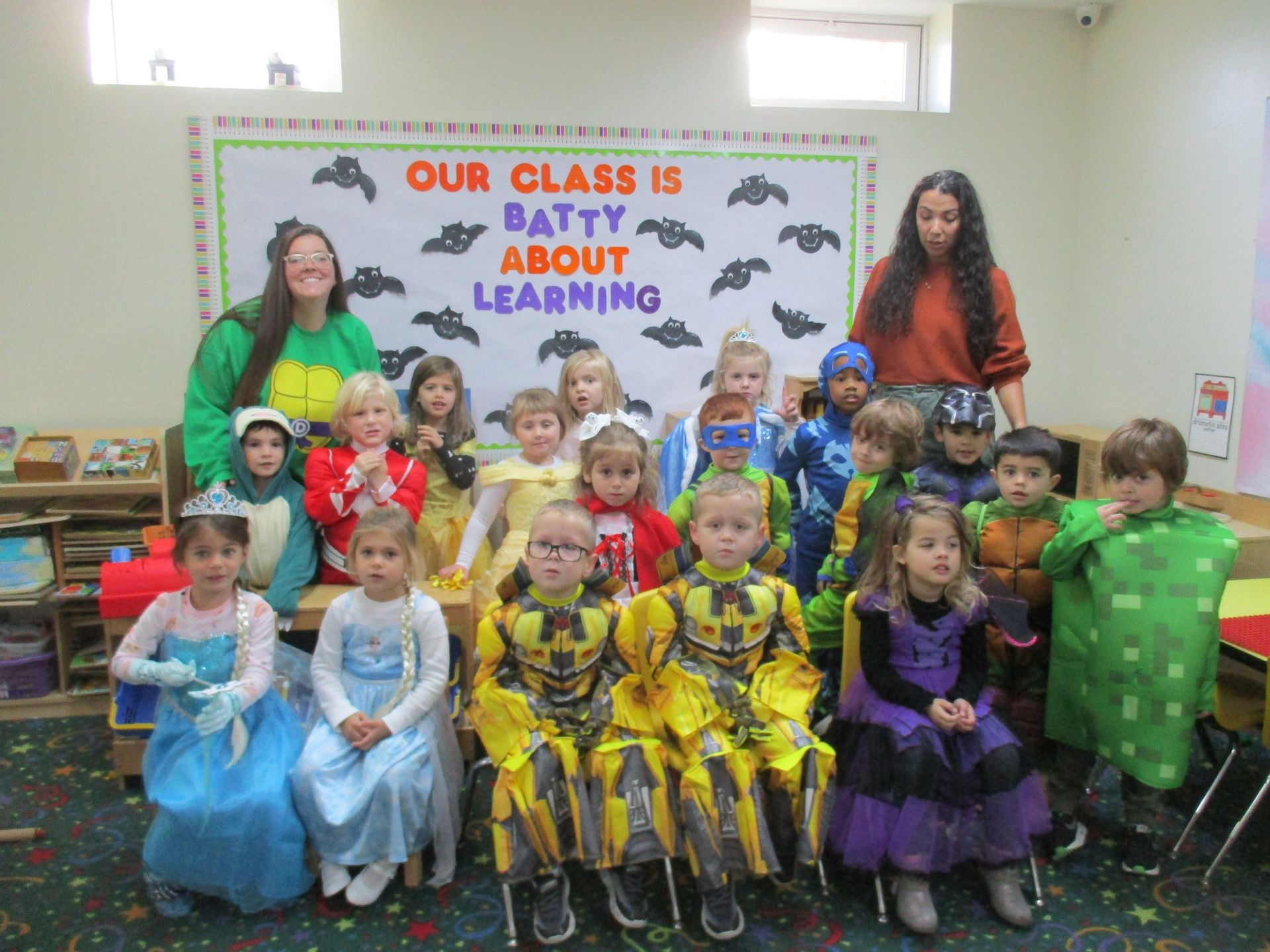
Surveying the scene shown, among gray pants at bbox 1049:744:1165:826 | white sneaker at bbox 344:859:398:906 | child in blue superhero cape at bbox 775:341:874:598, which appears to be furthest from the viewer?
child in blue superhero cape at bbox 775:341:874:598

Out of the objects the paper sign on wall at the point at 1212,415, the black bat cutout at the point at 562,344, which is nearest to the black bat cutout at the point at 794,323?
the black bat cutout at the point at 562,344

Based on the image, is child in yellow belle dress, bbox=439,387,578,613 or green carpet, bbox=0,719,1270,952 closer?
green carpet, bbox=0,719,1270,952

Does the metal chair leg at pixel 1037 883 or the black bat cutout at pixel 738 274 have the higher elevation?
the black bat cutout at pixel 738 274

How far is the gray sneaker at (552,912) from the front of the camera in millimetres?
2438

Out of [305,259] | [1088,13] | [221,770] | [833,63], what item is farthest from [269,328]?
[1088,13]

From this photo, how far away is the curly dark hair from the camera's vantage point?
3.50 metres

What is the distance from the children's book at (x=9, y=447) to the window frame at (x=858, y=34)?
3547 mm

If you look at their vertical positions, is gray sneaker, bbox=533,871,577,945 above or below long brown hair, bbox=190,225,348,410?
below

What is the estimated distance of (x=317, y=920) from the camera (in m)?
2.53

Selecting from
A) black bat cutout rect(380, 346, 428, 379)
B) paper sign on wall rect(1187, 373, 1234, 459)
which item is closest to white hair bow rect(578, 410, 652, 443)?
black bat cutout rect(380, 346, 428, 379)

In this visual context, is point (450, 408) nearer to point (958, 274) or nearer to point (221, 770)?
point (221, 770)

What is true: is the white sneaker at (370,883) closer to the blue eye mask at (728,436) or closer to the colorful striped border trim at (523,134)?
the blue eye mask at (728,436)

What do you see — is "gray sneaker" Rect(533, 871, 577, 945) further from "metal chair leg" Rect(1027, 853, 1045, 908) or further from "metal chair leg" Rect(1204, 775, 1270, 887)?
"metal chair leg" Rect(1204, 775, 1270, 887)

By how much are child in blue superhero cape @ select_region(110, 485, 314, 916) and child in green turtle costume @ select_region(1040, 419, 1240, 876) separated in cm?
216
